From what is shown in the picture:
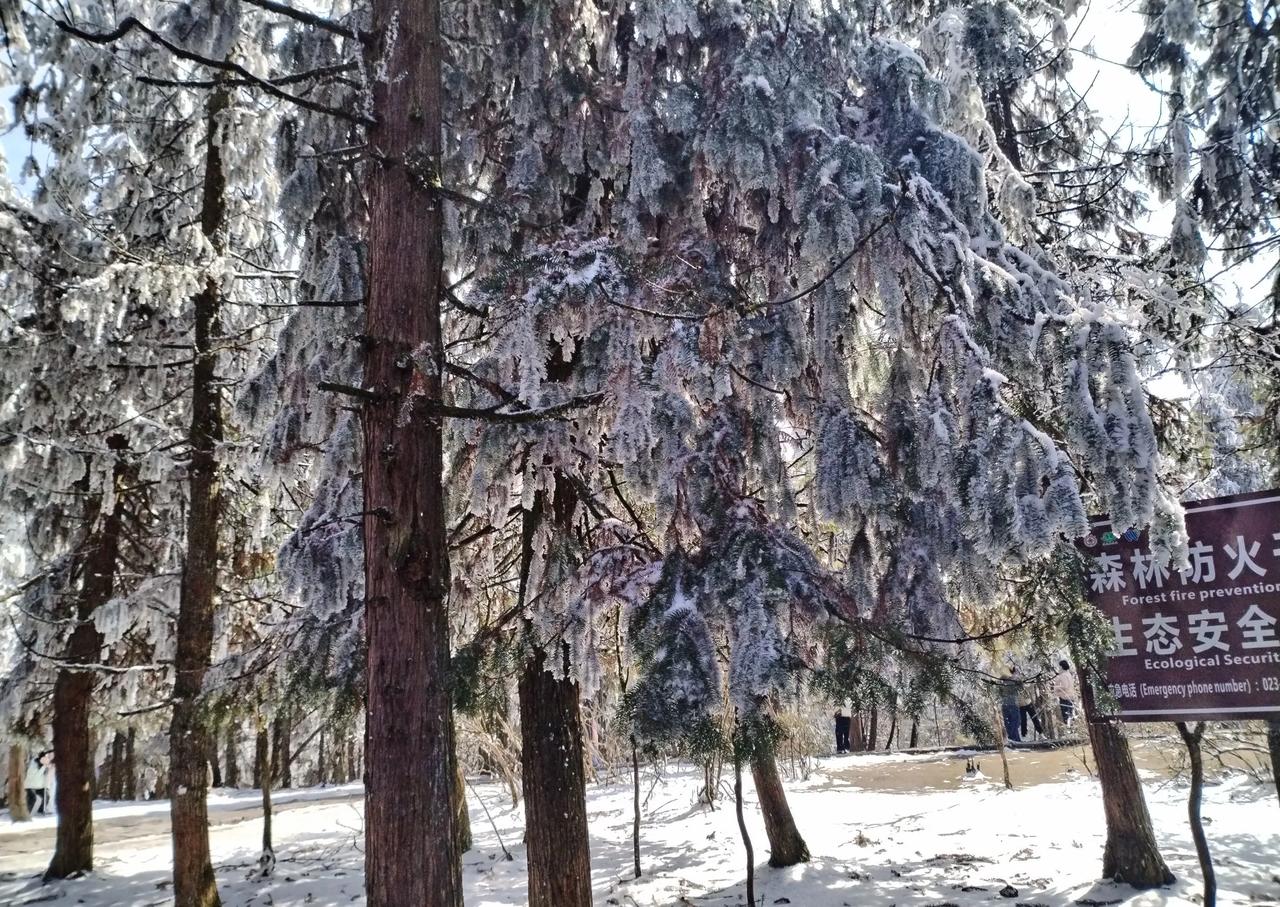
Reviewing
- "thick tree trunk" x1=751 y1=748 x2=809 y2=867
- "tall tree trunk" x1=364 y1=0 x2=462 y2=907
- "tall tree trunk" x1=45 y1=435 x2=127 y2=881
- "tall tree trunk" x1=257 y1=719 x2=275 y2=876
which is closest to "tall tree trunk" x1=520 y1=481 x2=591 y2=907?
"tall tree trunk" x1=364 y1=0 x2=462 y2=907

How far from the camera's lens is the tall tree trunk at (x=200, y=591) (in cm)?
753

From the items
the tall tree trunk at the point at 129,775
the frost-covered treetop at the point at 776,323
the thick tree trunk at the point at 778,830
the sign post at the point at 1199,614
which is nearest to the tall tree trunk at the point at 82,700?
the frost-covered treetop at the point at 776,323

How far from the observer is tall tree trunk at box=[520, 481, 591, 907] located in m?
5.28

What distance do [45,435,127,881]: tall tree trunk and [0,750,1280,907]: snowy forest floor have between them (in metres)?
0.54

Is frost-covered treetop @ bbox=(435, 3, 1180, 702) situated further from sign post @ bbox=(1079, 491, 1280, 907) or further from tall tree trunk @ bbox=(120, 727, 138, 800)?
tall tree trunk @ bbox=(120, 727, 138, 800)

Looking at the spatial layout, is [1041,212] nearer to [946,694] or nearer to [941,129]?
[941,129]

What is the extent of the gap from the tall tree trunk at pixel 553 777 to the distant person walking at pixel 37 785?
1844 centimetres

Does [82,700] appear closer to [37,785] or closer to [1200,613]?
[37,785]

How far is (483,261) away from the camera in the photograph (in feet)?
19.1

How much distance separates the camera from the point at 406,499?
3.90 meters

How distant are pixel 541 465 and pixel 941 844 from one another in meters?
7.09

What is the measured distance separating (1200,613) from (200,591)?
826 centimetres

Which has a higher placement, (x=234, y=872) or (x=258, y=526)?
(x=258, y=526)

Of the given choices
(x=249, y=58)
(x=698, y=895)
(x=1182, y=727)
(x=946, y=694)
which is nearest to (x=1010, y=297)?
(x=946, y=694)
